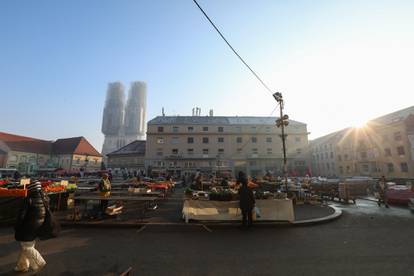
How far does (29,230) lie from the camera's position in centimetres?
386

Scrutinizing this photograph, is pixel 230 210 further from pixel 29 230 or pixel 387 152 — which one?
pixel 387 152

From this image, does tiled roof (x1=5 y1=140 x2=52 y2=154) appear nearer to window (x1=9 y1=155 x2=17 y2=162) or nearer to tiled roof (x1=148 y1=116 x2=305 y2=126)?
window (x1=9 y1=155 x2=17 y2=162)

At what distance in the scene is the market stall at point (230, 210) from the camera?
7801mm

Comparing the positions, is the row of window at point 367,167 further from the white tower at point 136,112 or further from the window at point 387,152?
the white tower at point 136,112

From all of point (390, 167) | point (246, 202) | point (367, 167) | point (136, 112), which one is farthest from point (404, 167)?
point (136, 112)

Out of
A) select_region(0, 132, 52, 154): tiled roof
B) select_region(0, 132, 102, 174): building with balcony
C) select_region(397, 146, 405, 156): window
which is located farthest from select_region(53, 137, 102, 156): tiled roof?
select_region(397, 146, 405, 156): window

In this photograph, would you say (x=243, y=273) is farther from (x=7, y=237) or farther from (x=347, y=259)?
(x=7, y=237)

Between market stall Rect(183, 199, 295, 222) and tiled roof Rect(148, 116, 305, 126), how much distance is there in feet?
143

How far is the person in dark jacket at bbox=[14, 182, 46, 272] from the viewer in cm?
385

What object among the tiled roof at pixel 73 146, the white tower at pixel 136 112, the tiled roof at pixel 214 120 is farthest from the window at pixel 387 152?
the white tower at pixel 136 112

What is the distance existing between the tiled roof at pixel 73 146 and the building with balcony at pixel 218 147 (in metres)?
25.9

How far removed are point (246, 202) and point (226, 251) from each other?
2.25 m

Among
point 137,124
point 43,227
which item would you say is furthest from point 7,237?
point 137,124

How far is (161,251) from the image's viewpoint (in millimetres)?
5020
